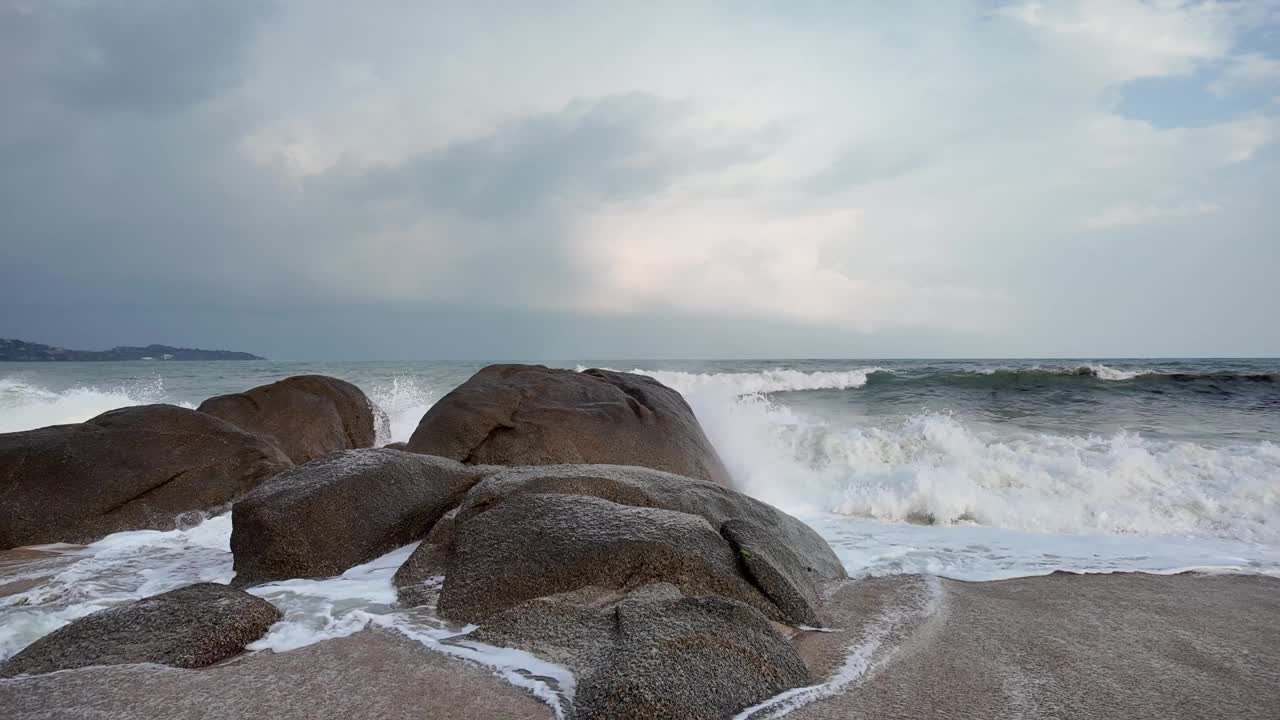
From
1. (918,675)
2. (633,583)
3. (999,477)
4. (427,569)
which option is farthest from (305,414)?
(999,477)

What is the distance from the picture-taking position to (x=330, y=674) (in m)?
2.52

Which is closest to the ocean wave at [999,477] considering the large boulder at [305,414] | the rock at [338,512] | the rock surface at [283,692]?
the rock at [338,512]

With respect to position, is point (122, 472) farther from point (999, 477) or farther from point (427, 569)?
point (999, 477)

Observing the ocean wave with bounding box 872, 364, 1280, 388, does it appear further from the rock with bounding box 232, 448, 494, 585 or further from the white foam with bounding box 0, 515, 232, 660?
the white foam with bounding box 0, 515, 232, 660

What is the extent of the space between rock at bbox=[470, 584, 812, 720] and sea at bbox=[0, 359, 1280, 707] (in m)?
0.16

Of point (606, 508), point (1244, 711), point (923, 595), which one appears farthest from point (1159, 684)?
point (606, 508)

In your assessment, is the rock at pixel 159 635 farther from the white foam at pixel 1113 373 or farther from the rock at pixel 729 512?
the white foam at pixel 1113 373

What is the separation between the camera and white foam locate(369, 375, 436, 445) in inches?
483

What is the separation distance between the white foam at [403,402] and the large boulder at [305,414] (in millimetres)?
574

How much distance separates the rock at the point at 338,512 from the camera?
4.02 metres

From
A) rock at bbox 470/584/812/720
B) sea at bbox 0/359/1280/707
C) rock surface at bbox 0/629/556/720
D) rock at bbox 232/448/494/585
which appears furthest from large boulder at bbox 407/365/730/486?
rock surface at bbox 0/629/556/720

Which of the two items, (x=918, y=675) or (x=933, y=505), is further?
(x=933, y=505)

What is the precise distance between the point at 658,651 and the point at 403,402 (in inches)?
667

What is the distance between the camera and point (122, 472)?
5.86m
